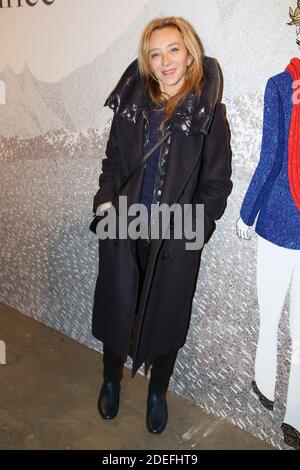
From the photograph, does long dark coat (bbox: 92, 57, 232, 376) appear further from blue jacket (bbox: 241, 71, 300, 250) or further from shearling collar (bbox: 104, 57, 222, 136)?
blue jacket (bbox: 241, 71, 300, 250)

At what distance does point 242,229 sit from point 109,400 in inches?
42.6

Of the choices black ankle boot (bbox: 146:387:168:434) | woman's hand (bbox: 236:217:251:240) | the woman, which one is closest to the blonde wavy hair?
the woman

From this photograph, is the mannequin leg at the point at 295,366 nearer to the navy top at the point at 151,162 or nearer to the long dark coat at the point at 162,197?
the long dark coat at the point at 162,197

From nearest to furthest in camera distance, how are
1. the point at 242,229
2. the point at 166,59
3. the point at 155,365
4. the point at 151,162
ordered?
1. the point at 166,59
2. the point at 151,162
3. the point at 242,229
4. the point at 155,365

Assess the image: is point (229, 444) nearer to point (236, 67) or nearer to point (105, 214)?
point (105, 214)

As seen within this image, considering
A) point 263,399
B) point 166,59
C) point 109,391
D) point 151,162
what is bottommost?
point 109,391

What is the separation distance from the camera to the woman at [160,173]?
1.86 meters

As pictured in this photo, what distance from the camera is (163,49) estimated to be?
1835 mm

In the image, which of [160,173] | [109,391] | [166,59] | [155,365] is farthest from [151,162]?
[109,391]

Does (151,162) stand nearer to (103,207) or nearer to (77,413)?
(103,207)

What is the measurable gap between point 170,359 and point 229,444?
0.47 m

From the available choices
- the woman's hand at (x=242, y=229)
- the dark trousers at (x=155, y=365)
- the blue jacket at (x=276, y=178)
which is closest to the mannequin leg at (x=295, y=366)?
the blue jacket at (x=276, y=178)

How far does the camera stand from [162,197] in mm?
1887

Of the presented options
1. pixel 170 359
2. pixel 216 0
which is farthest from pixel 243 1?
pixel 170 359
